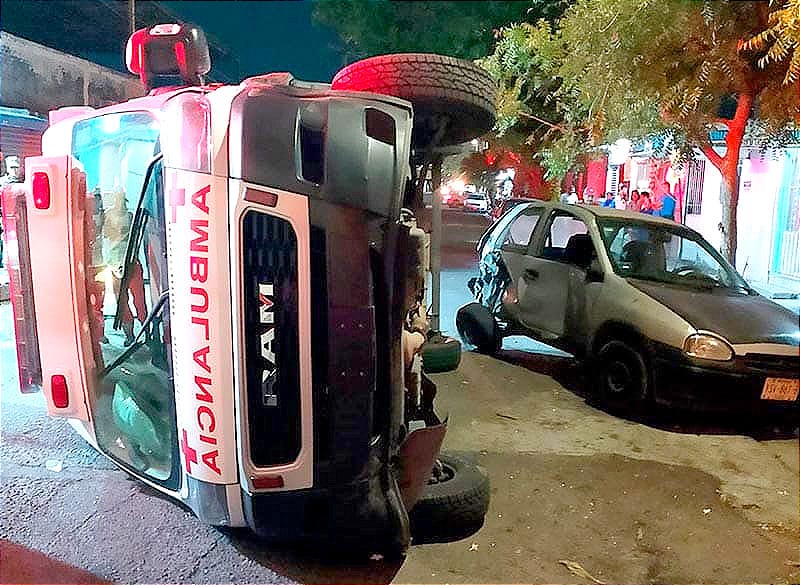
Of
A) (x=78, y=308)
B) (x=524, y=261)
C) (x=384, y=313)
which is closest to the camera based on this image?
(x=384, y=313)

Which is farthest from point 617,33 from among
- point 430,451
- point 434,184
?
point 430,451

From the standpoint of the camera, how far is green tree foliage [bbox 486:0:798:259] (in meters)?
2.70

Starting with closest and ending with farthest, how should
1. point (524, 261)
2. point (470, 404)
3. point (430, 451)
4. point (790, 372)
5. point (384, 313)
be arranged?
point (384, 313), point (430, 451), point (790, 372), point (470, 404), point (524, 261)

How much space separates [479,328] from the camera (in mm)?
6207

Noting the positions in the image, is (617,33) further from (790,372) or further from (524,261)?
(524,261)

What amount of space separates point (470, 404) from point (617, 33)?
275 cm

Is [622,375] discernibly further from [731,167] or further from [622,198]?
[731,167]

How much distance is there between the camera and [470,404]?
493 centimetres

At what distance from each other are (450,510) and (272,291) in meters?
1.34

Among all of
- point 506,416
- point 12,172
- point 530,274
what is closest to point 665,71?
point 506,416

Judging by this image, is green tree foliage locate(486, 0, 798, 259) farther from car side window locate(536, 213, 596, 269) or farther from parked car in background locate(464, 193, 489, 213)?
parked car in background locate(464, 193, 489, 213)

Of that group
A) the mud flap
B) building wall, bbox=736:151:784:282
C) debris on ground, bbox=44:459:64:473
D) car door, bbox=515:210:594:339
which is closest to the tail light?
debris on ground, bbox=44:459:64:473

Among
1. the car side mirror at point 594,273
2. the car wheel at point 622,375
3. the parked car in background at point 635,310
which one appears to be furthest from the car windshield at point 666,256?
the car wheel at point 622,375

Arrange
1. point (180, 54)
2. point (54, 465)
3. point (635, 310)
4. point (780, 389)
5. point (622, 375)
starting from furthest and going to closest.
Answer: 1. point (622, 375)
2. point (635, 310)
3. point (780, 389)
4. point (54, 465)
5. point (180, 54)
